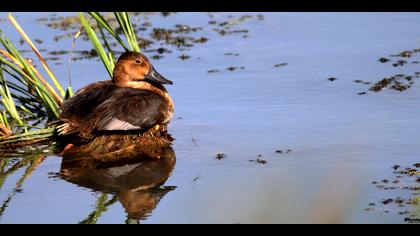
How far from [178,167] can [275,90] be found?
203 cm

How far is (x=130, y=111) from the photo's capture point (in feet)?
22.5

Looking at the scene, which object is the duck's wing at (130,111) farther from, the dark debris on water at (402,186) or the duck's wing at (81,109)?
the dark debris on water at (402,186)

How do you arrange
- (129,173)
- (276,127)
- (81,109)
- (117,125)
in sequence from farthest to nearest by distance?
(276,127)
(81,109)
(117,125)
(129,173)

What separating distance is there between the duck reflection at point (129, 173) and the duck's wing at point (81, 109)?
21 centimetres

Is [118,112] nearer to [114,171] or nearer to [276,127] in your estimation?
[114,171]

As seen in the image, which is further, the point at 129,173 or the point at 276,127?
the point at 276,127

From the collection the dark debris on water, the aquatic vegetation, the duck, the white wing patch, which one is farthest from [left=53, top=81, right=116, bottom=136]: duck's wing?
the dark debris on water

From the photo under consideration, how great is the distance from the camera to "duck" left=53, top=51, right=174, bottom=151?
680cm

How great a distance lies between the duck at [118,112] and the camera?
6805 mm

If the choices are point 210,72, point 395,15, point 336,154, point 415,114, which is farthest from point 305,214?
point 395,15

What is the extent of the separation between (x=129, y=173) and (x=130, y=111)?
594mm

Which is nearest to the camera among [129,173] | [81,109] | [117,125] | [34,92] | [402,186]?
[402,186]

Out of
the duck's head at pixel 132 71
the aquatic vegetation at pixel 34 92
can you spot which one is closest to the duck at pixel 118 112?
the duck's head at pixel 132 71

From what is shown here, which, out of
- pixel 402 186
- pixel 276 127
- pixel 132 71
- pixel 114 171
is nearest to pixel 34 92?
pixel 132 71
